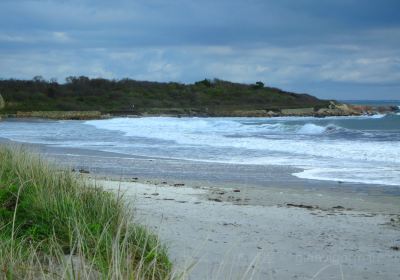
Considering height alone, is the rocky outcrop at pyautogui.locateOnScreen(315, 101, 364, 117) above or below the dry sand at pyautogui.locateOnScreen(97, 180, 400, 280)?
above

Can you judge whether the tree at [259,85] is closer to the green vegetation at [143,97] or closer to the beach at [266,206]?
the green vegetation at [143,97]

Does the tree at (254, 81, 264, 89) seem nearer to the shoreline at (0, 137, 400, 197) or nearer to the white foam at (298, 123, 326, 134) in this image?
the white foam at (298, 123, 326, 134)

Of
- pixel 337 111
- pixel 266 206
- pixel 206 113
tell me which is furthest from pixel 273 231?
pixel 337 111

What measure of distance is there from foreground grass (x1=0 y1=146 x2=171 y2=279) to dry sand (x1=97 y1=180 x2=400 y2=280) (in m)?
0.36

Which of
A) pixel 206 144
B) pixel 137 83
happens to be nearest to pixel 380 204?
pixel 206 144

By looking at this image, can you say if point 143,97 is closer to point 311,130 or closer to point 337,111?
point 337,111

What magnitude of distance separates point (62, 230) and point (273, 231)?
3199mm

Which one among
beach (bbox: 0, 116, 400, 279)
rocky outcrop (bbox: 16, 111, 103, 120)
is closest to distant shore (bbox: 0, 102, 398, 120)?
rocky outcrop (bbox: 16, 111, 103, 120)

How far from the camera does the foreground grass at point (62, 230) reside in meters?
4.34

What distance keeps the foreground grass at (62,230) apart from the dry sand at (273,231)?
364mm

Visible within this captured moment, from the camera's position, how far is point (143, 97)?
87750mm

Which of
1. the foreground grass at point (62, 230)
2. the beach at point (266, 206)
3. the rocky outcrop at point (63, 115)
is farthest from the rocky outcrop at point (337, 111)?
the foreground grass at point (62, 230)

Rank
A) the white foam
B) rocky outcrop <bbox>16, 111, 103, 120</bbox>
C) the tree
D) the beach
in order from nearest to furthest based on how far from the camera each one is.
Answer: the beach → the white foam → rocky outcrop <bbox>16, 111, 103, 120</bbox> → the tree

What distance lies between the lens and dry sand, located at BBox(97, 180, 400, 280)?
6.28m
